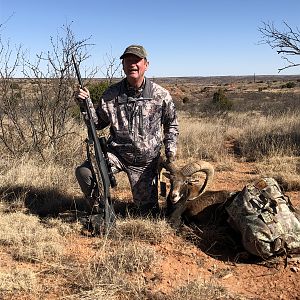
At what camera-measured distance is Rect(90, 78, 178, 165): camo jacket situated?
544 centimetres

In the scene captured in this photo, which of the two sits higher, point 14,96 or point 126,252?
point 14,96

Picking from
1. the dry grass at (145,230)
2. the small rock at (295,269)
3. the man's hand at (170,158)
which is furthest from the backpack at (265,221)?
the man's hand at (170,158)

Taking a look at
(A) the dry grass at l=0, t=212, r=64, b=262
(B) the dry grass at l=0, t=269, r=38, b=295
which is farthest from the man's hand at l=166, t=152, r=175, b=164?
(B) the dry grass at l=0, t=269, r=38, b=295

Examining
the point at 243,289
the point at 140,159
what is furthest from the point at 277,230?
the point at 140,159

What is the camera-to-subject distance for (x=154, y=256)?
425 cm

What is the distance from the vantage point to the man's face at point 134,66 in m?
5.20

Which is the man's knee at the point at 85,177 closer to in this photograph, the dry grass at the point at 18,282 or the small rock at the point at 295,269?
the dry grass at the point at 18,282

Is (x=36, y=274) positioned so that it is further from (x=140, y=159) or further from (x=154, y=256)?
(x=140, y=159)

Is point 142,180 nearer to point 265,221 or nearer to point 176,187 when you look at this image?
point 176,187

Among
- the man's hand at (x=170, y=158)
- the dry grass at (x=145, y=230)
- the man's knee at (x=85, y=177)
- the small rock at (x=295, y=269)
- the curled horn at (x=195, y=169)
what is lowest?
the small rock at (x=295, y=269)

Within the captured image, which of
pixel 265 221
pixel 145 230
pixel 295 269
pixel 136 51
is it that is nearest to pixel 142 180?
pixel 145 230

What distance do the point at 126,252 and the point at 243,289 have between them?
44.1 inches

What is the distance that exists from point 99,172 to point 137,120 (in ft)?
2.59

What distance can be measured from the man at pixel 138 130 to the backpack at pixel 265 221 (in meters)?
1.13
